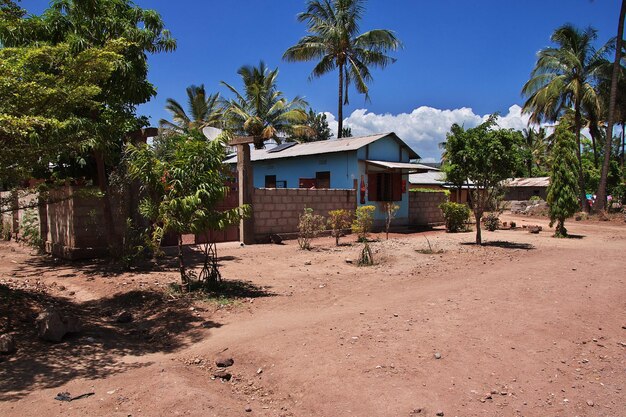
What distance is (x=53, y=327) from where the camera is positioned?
5230 mm

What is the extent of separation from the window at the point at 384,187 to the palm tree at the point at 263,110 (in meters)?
12.9

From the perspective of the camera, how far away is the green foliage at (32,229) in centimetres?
1257

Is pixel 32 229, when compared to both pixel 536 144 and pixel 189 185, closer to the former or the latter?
pixel 189 185

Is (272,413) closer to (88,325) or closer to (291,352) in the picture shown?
(291,352)

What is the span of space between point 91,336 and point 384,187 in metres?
16.1

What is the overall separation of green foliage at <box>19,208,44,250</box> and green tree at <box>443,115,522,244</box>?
1232 centimetres

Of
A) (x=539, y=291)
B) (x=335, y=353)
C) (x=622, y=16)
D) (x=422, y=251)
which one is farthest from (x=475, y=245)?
(x=622, y=16)

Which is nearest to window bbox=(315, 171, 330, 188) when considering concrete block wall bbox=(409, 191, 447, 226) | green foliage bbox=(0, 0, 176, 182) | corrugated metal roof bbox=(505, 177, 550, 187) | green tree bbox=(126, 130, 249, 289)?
concrete block wall bbox=(409, 191, 447, 226)

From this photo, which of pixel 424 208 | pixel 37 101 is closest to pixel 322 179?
pixel 424 208

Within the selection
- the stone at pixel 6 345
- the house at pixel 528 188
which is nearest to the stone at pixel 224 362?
the stone at pixel 6 345

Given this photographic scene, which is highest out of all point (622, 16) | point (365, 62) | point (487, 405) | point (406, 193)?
point (622, 16)

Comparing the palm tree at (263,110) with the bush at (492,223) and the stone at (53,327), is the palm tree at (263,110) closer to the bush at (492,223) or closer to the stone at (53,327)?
the bush at (492,223)

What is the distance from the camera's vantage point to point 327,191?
17453 millimetres

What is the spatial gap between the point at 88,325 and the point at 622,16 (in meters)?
31.3
